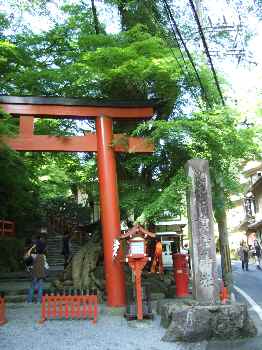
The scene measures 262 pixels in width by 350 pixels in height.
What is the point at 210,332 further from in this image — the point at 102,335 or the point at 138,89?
→ the point at 138,89

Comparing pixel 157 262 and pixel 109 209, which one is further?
pixel 157 262

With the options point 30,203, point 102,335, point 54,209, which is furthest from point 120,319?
point 54,209

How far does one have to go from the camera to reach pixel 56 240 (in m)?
24.8

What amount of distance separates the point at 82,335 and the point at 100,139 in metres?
6.03

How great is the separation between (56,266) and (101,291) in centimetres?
790

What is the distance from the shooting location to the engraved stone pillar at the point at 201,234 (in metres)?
9.90

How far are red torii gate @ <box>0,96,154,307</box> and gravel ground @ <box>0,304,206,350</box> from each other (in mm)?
2209

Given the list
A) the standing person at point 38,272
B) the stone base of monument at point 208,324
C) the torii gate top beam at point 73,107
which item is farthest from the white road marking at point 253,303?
the torii gate top beam at point 73,107

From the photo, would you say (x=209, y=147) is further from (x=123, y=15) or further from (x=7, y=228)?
(x=7, y=228)

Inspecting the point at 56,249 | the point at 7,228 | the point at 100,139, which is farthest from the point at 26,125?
the point at 56,249

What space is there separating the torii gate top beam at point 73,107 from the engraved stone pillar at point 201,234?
3.40 meters

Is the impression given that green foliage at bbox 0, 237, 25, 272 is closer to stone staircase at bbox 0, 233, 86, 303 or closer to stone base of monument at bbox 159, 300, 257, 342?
stone staircase at bbox 0, 233, 86, 303

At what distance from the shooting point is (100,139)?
12969 mm

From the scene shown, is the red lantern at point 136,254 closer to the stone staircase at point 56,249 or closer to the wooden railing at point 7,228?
the stone staircase at point 56,249
